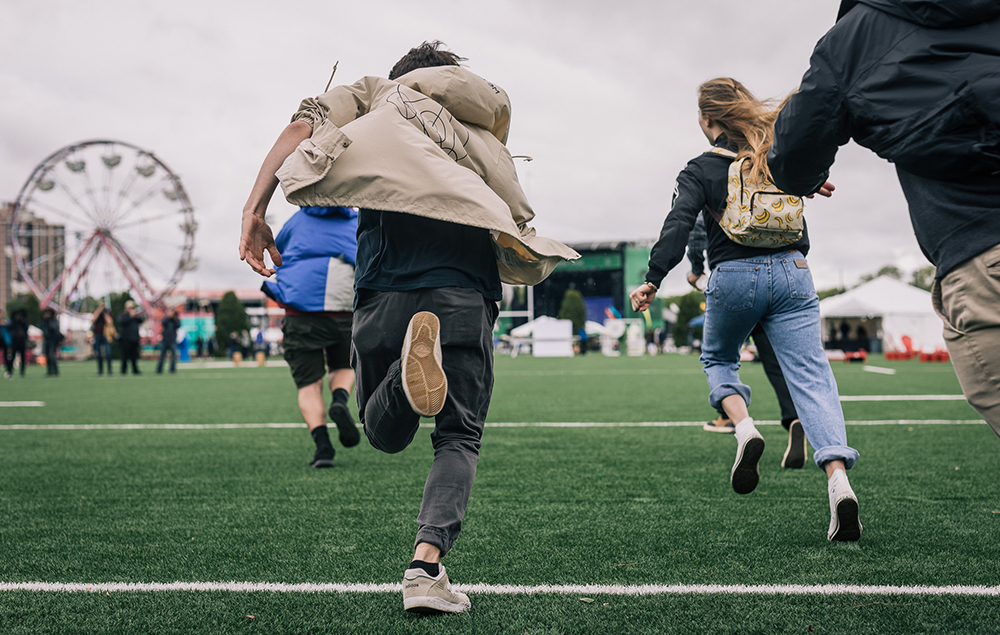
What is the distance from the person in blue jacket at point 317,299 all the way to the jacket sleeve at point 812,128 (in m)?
3.22

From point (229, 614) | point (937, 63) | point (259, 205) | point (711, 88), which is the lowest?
point (229, 614)

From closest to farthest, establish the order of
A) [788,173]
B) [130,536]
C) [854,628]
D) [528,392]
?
[788,173], [854,628], [130,536], [528,392]

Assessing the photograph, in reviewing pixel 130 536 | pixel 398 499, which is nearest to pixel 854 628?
pixel 398 499

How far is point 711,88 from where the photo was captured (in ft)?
10.7

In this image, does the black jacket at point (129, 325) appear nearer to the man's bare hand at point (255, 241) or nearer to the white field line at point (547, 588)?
the white field line at point (547, 588)

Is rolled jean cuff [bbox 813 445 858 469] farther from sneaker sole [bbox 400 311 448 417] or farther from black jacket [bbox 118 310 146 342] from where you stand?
black jacket [bbox 118 310 146 342]

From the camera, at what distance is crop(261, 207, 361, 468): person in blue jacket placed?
4473 millimetres

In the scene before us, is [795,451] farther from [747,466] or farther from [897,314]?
[897,314]

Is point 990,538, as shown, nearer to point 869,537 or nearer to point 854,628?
point 869,537

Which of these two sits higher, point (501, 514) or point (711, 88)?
point (711, 88)

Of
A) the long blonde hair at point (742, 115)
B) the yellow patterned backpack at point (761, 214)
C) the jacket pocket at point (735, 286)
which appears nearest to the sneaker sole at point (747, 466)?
the jacket pocket at point (735, 286)

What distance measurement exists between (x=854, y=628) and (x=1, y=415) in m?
9.02

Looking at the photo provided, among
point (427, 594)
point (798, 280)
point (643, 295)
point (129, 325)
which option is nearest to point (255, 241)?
point (427, 594)

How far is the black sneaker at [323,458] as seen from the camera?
455cm
